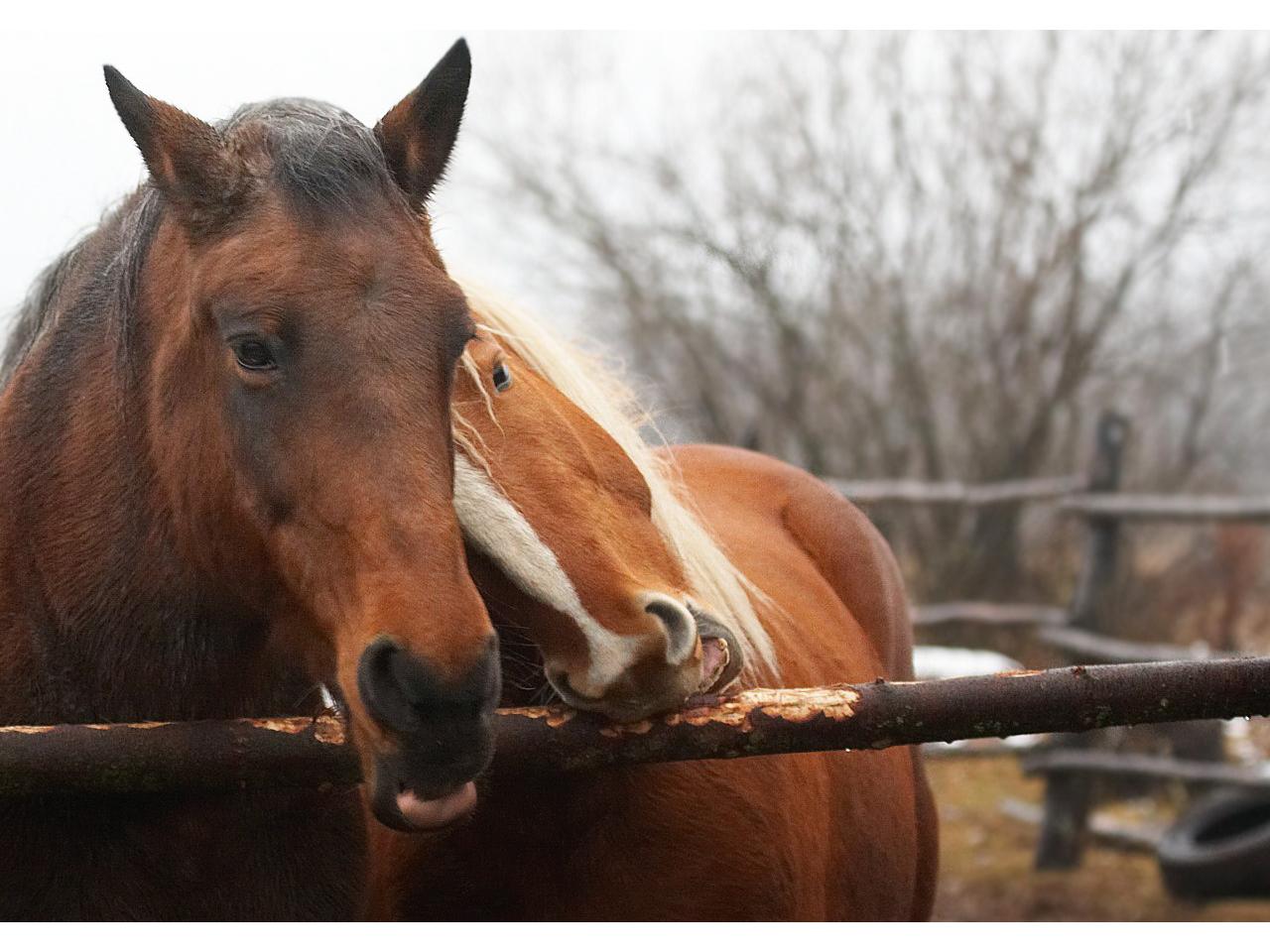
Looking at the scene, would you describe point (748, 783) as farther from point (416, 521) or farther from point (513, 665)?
point (416, 521)

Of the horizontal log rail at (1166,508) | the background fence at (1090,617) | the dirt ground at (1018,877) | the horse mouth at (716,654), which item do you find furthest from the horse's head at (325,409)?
the horizontal log rail at (1166,508)

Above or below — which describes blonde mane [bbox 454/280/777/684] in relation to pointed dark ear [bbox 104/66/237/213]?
below

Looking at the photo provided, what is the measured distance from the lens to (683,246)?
30.1ft

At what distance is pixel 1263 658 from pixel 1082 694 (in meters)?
0.28

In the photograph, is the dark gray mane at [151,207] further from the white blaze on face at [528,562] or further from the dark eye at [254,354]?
the white blaze on face at [528,562]

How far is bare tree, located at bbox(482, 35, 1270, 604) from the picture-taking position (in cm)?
834

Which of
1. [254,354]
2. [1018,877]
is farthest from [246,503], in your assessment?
[1018,877]

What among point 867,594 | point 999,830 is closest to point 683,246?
point 999,830

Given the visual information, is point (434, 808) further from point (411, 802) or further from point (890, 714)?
point (890, 714)

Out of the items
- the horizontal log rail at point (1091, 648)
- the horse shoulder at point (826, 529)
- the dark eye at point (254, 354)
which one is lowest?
the horizontal log rail at point (1091, 648)

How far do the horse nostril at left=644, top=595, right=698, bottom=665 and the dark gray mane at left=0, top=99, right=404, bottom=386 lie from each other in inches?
27.2

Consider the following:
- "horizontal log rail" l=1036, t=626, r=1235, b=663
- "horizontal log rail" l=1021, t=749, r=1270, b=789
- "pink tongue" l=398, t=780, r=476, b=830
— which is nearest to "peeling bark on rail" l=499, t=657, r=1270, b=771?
"pink tongue" l=398, t=780, r=476, b=830

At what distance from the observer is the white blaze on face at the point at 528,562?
1818 millimetres

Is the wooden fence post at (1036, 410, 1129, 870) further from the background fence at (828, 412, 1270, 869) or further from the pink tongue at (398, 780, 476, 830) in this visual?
the pink tongue at (398, 780, 476, 830)
